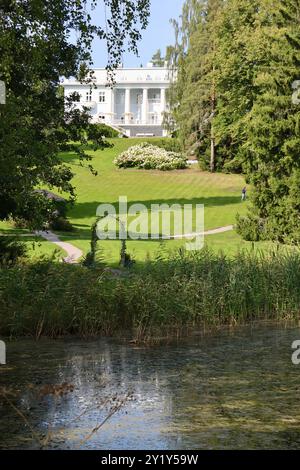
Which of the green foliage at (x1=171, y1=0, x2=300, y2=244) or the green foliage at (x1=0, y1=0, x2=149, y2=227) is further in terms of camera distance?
the green foliage at (x1=171, y1=0, x2=300, y2=244)

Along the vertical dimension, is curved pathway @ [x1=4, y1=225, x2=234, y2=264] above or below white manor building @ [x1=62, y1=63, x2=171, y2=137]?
below

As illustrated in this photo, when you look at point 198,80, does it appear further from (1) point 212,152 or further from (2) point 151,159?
(2) point 151,159

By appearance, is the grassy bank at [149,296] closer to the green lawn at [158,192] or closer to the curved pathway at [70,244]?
the curved pathway at [70,244]

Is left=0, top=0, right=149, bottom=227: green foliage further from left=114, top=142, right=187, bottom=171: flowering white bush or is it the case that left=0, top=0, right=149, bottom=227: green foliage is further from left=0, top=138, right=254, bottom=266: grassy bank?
left=114, top=142, right=187, bottom=171: flowering white bush

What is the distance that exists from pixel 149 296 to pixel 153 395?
4.22 meters

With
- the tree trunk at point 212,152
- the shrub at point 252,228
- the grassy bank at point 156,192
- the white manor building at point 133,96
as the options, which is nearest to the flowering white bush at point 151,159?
the grassy bank at point 156,192

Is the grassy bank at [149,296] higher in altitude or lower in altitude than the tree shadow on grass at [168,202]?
higher

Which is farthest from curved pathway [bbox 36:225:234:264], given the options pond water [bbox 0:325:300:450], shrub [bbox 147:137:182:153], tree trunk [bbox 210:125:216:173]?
shrub [bbox 147:137:182:153]

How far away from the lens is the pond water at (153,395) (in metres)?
6.48

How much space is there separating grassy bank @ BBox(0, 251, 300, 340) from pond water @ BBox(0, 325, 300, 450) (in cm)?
61

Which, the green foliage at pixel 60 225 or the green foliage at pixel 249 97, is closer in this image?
the green foliage at pixel 249 97

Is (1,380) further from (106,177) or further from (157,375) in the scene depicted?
(106,177)

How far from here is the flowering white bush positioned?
2112 inches

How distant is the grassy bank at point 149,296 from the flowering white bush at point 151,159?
40065 millimetres
